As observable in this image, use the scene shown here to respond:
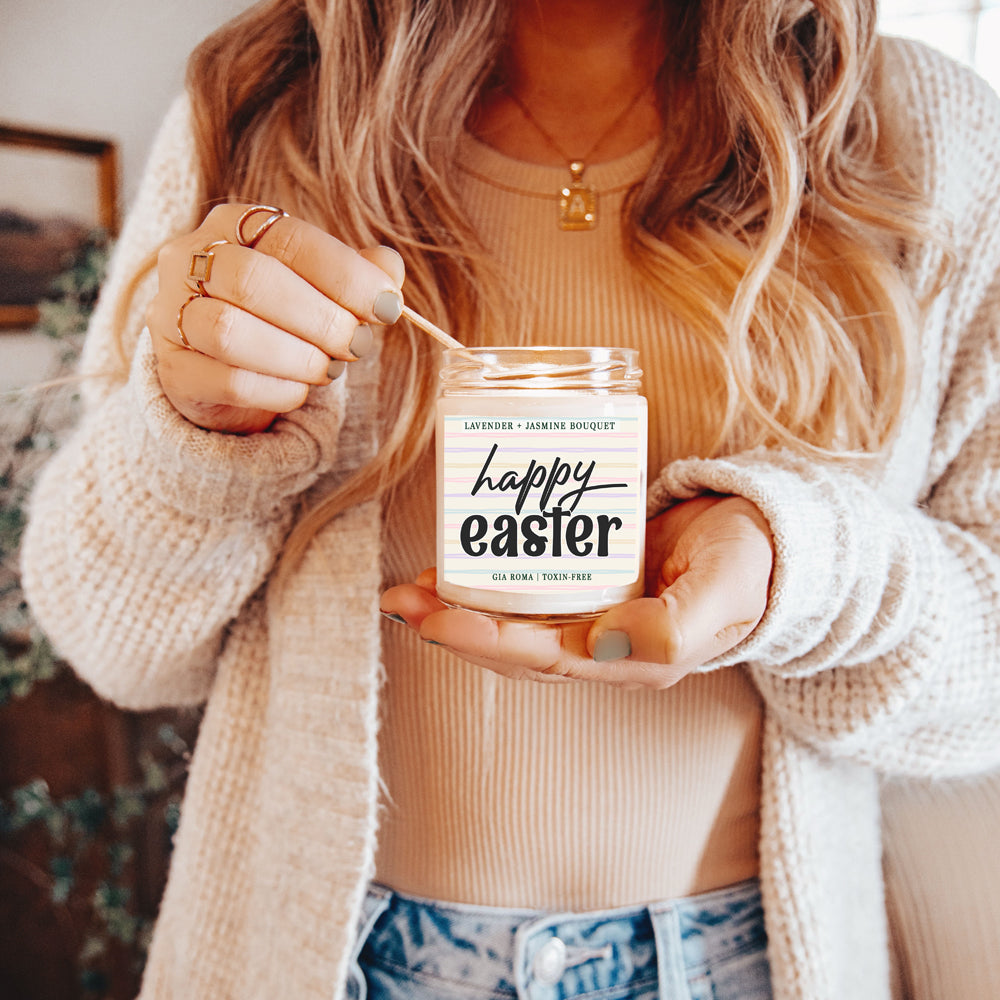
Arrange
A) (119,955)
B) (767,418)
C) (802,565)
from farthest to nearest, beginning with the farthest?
(119,955) → (767,418) → (802,565)

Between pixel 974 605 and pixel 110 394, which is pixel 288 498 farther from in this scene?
pixel 974 605

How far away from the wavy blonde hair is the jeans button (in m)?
0.39

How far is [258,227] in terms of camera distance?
1.61 feet

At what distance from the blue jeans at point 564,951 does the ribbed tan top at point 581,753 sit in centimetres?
2

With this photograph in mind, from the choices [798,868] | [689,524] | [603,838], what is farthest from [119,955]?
[689,524]

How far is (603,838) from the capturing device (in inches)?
28.4

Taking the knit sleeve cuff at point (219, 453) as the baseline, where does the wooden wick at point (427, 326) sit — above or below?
above

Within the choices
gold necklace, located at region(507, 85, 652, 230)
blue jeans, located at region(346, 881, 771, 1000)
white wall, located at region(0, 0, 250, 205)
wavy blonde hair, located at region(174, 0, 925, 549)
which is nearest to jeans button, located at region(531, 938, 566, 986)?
blue jeans, located at region(346, 881, 771, 1000)

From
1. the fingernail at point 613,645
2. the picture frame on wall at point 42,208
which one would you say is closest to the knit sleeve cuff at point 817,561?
the fingernail at point 613,645

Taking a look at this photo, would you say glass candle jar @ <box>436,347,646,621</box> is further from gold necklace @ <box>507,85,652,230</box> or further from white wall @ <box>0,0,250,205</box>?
white wall @ <box>0,0,250,205</box>

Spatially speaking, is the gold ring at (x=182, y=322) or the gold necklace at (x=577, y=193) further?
the gold necklace at (x=577, y=193)

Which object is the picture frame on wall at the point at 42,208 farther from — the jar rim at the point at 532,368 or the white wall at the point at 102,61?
the jar rim at the point at 532,368

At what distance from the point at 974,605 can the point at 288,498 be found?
57cm

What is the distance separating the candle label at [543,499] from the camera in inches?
19.4
